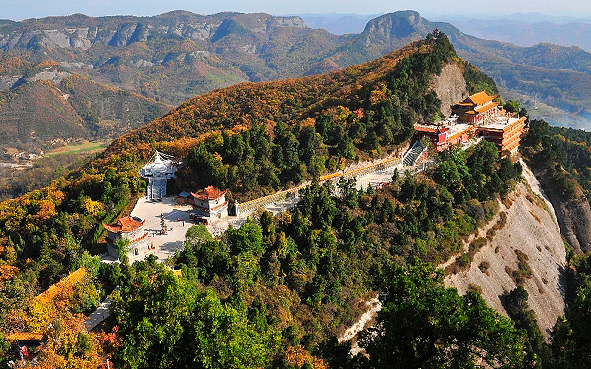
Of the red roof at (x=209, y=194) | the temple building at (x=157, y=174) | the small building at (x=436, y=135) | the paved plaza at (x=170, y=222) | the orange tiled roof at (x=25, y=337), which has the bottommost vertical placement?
the paved plaza at (x=170, y=222)

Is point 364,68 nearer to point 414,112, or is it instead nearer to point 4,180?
point 414,112

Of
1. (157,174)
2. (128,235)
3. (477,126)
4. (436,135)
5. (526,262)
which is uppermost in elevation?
(477,126)

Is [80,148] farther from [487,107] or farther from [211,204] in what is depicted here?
[211,204]

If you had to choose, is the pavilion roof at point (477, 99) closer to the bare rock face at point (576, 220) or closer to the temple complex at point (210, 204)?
the bare rock face at point (576, 220)

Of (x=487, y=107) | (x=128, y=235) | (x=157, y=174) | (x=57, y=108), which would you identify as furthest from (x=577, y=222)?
(x=57, y=108)

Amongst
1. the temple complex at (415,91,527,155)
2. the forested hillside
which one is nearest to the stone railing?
the forested hillside

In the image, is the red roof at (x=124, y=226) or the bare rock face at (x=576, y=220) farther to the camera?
the bare rock face at (x=576, y=220)

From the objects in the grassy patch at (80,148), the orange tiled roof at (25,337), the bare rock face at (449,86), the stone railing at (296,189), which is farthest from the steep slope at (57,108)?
the orange tiled roof at (25,337)

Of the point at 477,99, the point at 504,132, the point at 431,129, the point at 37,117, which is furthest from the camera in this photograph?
the point at 37,117
